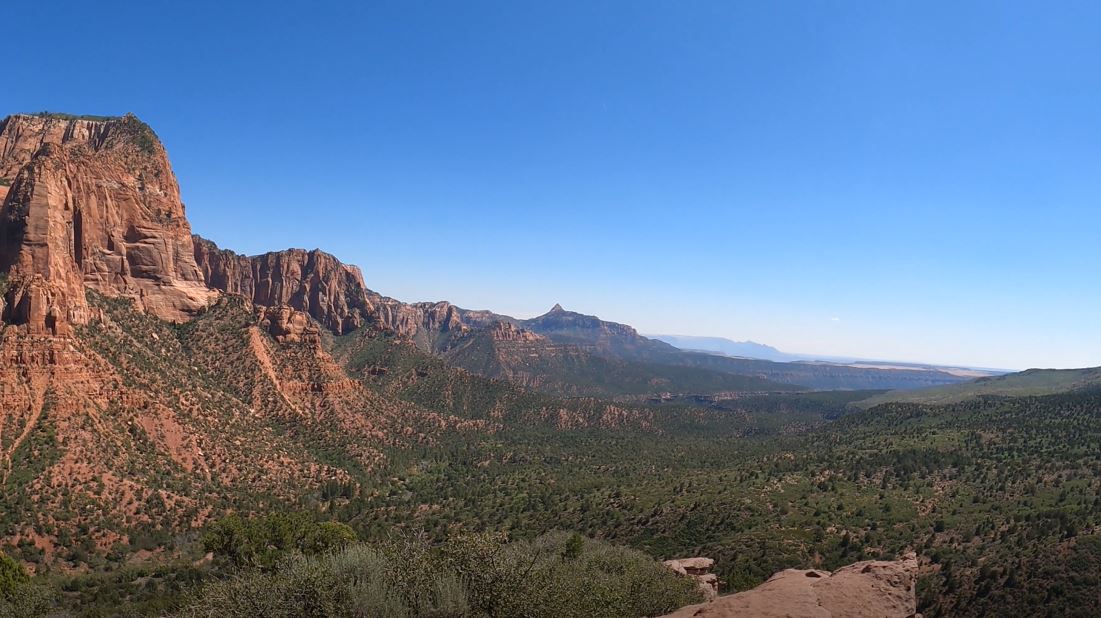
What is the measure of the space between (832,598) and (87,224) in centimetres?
9333

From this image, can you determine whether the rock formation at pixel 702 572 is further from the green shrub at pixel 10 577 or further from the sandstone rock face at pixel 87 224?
the sandstone rock face at pixel 87 224

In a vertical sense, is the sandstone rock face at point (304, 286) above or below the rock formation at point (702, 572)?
above

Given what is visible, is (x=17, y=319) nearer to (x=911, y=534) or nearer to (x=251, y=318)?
(x=251, y=318)

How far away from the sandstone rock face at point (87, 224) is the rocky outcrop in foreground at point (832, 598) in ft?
226

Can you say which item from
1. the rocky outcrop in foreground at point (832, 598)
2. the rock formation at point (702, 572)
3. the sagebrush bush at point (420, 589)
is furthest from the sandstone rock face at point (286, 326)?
the rocky outcrop in foreground at point (832, 598)

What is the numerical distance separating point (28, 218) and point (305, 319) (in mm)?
50530

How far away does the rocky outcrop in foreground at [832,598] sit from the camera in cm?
2173

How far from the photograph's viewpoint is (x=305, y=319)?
4259 inches

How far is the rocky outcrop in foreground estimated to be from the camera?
21.7 m

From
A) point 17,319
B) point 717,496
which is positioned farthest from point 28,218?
point 717,496

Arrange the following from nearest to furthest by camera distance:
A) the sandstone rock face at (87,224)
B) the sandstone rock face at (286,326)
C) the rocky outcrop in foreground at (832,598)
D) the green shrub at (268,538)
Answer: the rocky outcrop in foreground at (832,598)
the green shrub at (268,538)
the sandstone rock face at (87,224)
the sandstone rock face at (286,326)

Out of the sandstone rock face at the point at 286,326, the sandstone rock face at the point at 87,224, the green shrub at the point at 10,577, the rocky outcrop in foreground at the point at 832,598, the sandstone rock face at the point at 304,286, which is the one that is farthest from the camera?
the sandstone rock face at the point at 304,286

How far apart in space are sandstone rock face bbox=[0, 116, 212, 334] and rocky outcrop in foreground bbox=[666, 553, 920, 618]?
6881cm

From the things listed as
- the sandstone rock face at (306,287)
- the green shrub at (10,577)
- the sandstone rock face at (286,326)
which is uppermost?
the sandstone rock face at (306,287)
